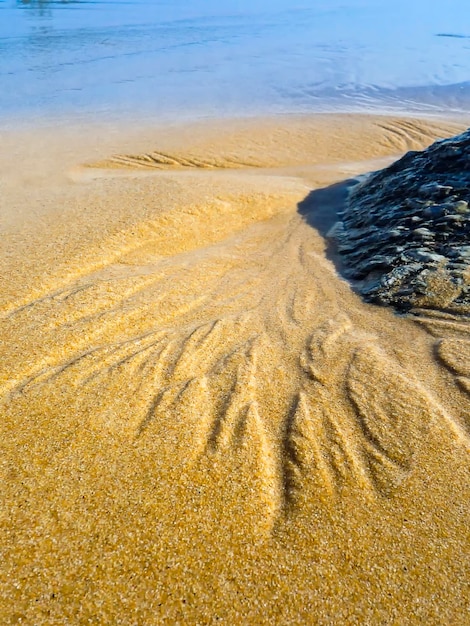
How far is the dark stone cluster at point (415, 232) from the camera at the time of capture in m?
3.18

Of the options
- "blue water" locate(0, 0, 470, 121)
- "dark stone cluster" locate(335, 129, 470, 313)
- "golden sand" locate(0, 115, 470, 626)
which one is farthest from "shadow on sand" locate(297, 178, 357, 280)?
"blue water" locate(0, 0, 470, 121)

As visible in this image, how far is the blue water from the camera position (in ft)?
42.1

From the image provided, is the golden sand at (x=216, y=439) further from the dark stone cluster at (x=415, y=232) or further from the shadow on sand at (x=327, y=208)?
the shadow on sand at (x=327, y=208)

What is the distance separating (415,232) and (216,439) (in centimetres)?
276

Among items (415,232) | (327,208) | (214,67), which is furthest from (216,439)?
(214,67)

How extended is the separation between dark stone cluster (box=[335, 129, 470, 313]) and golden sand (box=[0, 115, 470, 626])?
0.21m

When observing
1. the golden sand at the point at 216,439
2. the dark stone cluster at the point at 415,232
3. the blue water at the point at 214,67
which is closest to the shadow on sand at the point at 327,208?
the dark stone cluster at the point at 415,232

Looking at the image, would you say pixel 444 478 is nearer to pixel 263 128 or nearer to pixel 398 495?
pixel 398 495

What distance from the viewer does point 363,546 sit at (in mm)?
1660

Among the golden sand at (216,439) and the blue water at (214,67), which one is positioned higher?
the blue water at (214,67)

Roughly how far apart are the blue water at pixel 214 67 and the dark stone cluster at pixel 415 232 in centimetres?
825

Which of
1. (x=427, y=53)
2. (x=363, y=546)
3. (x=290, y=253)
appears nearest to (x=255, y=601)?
(x=363, y=546)

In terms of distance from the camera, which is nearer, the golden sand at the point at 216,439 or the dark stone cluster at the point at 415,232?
the golden sand at the point at 216,439

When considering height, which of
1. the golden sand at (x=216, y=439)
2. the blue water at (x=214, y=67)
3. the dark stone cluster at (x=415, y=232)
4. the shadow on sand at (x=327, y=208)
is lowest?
the golden sand at (x=216, y=439)
